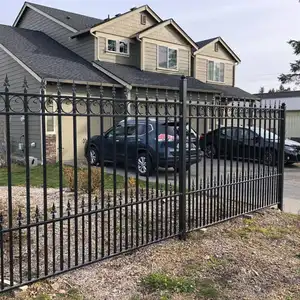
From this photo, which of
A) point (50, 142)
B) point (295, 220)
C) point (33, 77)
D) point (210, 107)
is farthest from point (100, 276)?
point (33, 77)

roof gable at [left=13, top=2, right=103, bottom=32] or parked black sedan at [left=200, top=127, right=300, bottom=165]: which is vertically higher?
roof gable at [left=13, top=2, right=103, bottom=32]

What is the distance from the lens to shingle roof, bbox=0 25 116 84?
1466 cm

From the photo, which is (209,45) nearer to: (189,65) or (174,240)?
(189,65)

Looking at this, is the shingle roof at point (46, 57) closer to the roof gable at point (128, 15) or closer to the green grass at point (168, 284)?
the roof gable at point (128, 15)

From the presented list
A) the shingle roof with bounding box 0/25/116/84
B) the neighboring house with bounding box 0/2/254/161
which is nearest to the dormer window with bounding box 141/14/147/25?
the neighboring house with bounding box 0/2/254/161

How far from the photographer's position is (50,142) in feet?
41.7

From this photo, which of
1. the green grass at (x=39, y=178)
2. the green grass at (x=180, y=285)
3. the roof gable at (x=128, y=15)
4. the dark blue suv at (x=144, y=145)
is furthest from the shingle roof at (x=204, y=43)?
the green grass at (x=180, y=285)

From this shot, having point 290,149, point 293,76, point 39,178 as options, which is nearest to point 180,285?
point 39,178

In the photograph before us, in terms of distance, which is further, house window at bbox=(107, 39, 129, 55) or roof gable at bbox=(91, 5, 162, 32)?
house window at bbox=(107, 39, 129, 55)

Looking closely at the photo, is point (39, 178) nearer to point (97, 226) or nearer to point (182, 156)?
point (97, 226)

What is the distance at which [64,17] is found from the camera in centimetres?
1994

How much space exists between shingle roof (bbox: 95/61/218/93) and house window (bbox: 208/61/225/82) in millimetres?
3860

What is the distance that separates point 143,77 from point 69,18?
6.03 metres

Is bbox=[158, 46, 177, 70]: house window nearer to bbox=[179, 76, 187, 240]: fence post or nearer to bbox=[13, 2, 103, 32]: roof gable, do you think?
bbox=[13, 2, 103, 32]: roof gable
